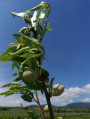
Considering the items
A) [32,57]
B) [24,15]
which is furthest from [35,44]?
[24,15]

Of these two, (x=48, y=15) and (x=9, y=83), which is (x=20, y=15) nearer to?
(x=48, y=15)

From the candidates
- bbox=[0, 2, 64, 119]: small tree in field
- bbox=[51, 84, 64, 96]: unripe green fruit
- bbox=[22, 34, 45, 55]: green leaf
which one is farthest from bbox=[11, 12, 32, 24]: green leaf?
bbox=[51, 84, 64, 96]: unripe green fruit

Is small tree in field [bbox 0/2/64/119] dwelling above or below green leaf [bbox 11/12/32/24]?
below

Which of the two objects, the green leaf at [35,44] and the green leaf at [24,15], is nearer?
the green leaf at [35,44]

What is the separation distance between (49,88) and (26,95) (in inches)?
10.2

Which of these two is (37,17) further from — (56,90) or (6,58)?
(56,90)

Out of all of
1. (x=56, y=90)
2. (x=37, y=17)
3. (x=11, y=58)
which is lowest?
(x=56, y=90)

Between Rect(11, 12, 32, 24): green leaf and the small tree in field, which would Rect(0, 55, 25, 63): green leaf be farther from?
Rect(11, 12, 32, 24): green leaf

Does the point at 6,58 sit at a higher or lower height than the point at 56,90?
higher

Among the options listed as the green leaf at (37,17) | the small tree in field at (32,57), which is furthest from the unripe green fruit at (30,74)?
the green leaf at (37,17)

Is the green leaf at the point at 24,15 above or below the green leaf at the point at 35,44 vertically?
above

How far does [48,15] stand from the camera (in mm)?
733

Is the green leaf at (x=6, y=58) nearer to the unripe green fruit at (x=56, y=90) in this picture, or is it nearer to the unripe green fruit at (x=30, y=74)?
the unripe green fruit at (x=30, y=74)

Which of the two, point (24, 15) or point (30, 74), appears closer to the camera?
point (30, 74)
